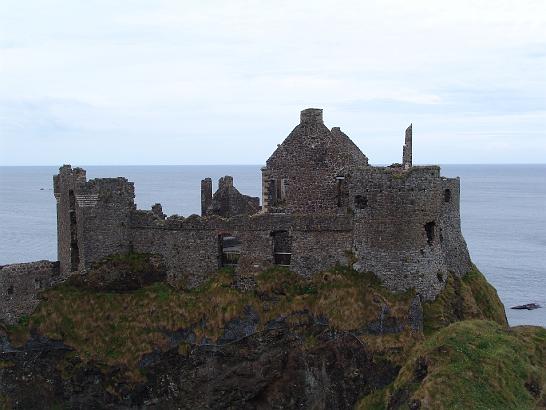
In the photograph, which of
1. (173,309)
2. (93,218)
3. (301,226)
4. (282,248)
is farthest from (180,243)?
(301,226)

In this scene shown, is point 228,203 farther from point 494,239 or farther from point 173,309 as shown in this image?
point 494,239

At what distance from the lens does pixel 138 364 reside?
30.0 meters

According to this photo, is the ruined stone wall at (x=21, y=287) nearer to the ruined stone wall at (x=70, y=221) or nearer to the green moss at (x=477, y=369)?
the ruined stone wall at (x=70, y=221)

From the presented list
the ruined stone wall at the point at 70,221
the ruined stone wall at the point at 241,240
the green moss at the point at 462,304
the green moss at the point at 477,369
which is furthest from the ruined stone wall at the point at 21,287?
the green moss at the point at 462,304

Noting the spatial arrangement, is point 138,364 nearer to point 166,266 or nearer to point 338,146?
point 166,266

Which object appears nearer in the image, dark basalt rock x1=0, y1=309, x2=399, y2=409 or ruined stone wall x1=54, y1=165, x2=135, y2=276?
dark basalt rock x1=0, y1=309, x2=399, y2=409

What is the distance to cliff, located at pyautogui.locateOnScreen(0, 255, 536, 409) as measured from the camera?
2870 cm

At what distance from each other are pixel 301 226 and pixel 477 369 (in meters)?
11.3

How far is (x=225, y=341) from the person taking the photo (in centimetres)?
3023

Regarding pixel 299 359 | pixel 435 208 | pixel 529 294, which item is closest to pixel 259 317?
pixel 299 359

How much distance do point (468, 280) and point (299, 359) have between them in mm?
10488

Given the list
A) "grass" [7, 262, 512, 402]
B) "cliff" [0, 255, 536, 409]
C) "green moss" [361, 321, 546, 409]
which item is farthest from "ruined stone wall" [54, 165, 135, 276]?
"green moss" [361, 321, 546, 409]

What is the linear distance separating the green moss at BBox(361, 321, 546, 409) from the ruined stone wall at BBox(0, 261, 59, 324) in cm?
1795

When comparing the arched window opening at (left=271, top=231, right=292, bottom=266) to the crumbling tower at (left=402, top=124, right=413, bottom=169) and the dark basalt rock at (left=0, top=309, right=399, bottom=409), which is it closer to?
the dark basalt rock at (left=0, top=309, right=399, bottom=409)
